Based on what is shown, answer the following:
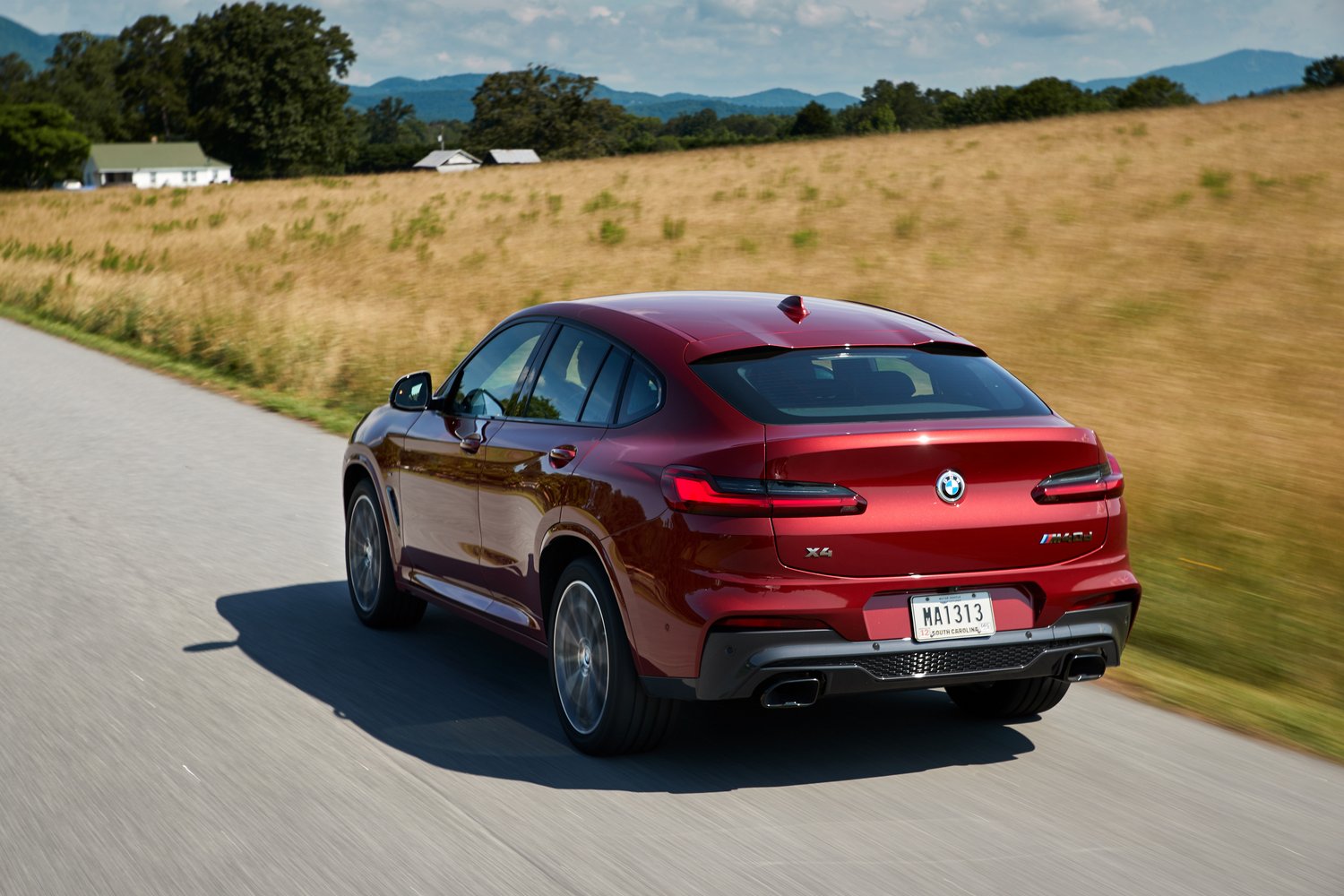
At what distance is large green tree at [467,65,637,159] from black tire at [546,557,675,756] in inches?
4849

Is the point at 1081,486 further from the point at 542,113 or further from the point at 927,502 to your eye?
the point at 542,113

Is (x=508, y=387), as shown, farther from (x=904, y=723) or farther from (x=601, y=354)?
(x=904, y=723)

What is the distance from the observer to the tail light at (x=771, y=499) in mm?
4676

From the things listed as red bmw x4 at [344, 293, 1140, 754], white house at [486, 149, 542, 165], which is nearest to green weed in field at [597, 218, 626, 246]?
red bmw x4 at [344, 293, 1140, 754]

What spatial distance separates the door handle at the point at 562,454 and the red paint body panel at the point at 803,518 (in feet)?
0.08

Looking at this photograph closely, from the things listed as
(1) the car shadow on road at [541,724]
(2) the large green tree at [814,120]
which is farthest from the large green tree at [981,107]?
(1) the car shadow on road at [541,724]

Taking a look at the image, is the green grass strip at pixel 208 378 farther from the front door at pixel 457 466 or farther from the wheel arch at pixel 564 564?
the wheel arch at pixel 564 564

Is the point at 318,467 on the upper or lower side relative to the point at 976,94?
lower

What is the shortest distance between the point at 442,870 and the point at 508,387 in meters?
2.40

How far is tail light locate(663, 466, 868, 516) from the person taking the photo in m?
4.68

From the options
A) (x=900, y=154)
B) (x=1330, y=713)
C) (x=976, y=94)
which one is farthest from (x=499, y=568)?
(x=976, y=94)

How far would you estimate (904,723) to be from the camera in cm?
577

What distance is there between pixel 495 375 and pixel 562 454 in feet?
3.35

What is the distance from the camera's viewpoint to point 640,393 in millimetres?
5305
